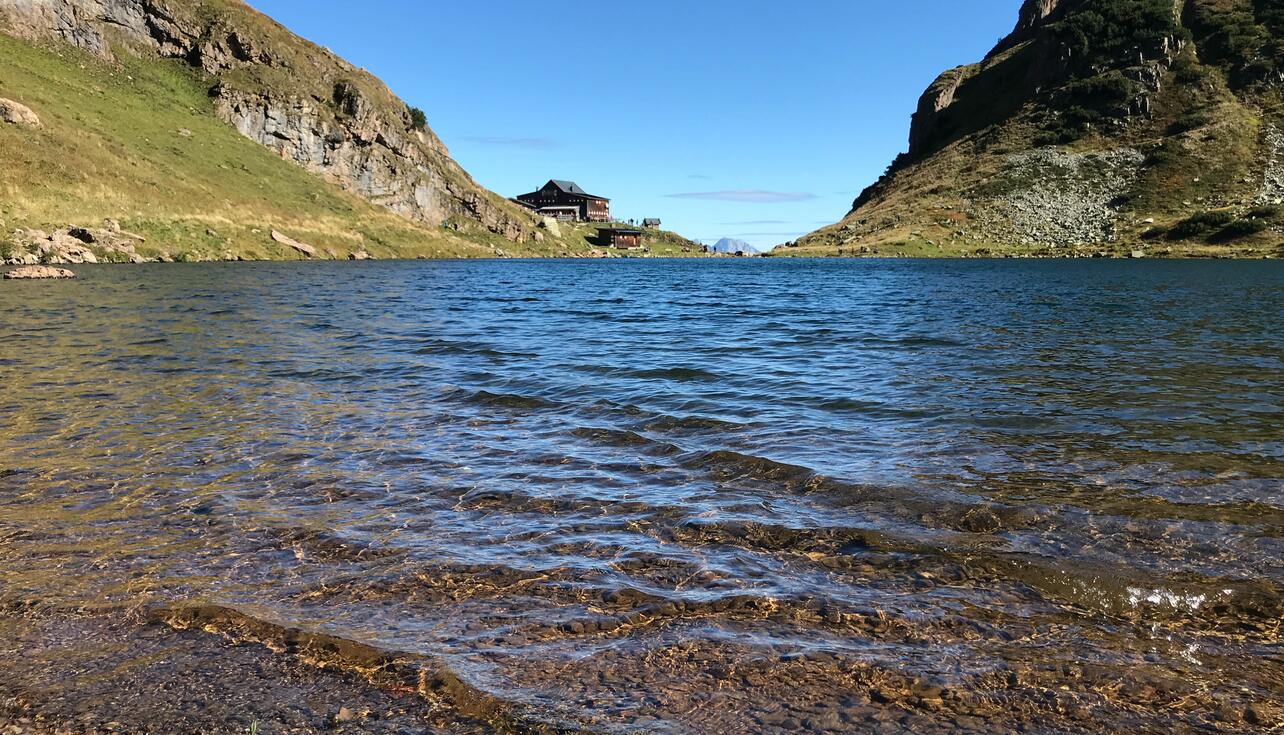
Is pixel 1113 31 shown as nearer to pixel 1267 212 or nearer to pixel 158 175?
pixel 1267 212

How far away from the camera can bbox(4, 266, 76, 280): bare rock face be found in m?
47.5

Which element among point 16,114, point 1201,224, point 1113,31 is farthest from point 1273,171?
point 16,114

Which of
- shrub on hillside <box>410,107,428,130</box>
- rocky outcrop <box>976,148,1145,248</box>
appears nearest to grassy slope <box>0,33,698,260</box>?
shrub on hillside <box>410,107,428,130</box>

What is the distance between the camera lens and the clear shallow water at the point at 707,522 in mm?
5184

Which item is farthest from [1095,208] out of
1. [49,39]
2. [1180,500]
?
[49,39]

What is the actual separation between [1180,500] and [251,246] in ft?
322

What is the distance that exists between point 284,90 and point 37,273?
94.9 meters

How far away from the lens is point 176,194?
278 feet

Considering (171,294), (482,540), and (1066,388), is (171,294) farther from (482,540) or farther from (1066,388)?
(1066,388)

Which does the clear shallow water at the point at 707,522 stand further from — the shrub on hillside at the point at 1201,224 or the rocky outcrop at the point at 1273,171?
the rocky outcrop at the point at 1273,171

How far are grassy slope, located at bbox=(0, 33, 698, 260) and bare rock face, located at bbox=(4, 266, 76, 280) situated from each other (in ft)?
59.0

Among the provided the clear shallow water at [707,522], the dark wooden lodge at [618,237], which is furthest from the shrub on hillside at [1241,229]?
the dark wooden lodge at [618,237]

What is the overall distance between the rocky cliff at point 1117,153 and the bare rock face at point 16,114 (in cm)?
13150

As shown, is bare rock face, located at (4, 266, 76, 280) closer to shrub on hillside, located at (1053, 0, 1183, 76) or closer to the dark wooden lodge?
the dark wooden lodge
